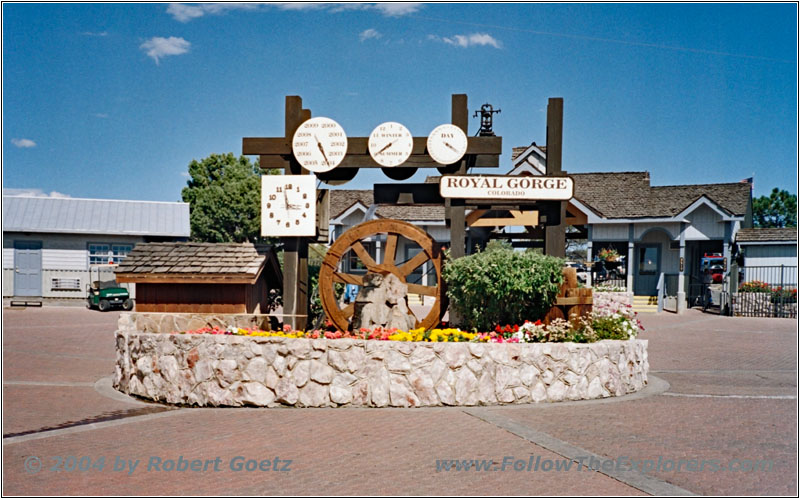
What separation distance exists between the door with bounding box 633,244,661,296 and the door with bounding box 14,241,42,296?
25.8 m

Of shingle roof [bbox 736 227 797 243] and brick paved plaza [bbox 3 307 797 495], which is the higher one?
shingle roof [bbox 736 227 797 243]

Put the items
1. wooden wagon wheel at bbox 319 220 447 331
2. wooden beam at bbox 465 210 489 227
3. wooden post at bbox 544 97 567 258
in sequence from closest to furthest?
wooden post at bbox 544 97 567 258 → wooden wagon wheel at bbox 319 220 447 331 → wooden beam at bbox 465 210 489 227

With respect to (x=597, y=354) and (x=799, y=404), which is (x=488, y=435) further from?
(x=799, y=404)

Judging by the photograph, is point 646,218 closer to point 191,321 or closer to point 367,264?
point 367,264

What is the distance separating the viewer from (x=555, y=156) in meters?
11.8

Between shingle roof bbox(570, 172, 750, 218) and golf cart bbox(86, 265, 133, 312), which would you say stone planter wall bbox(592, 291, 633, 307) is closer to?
shingle roof bbox(570, 172, 750, 218)

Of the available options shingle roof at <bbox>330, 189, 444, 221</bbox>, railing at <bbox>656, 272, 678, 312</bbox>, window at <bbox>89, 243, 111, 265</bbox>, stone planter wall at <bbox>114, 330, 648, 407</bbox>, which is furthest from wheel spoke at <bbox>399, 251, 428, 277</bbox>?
window at <bbox>89, 243, 111, 265</bbox>

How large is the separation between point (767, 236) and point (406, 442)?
30145 millimetres

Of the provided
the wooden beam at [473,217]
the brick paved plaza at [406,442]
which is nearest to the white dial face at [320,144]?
the brick paved plaza at [406,442]

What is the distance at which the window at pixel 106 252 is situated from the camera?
3092 cm

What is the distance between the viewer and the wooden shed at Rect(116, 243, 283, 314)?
11867mm

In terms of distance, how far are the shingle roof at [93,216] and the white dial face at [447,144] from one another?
22.3 meters

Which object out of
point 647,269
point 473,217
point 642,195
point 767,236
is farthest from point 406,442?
point 767,236

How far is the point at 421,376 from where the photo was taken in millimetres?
9008
